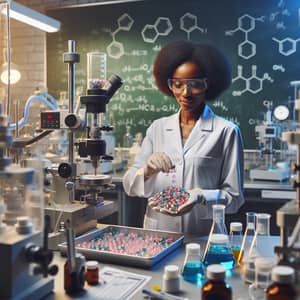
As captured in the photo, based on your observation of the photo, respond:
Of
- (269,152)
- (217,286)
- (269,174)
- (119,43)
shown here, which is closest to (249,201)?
(269,174)

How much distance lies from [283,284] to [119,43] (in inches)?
145

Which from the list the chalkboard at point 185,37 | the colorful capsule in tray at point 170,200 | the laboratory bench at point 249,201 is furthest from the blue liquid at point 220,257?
the chalkboard at point 185,37

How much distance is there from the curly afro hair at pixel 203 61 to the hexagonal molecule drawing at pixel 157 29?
6.59 feet

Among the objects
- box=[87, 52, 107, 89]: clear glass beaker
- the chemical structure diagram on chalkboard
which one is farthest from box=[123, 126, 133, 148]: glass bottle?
box=[87, 52, 107, 89]: clear glass beaker

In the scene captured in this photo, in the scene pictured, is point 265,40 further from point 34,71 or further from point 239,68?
point 34,71

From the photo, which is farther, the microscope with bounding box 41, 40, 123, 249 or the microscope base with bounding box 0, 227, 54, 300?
the microscope with bounding box 41, 40, 123, 249

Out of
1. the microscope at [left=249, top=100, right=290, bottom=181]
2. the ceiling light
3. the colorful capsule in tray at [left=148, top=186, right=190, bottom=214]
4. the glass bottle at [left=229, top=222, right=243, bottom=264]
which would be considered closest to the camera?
the glass bottle at [left=229, top=222, right=243, bottom=264]

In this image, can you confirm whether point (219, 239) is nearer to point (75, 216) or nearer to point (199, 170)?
point (75, 216)

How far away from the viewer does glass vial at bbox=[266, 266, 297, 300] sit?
38.4 inches

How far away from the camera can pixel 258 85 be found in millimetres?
3945

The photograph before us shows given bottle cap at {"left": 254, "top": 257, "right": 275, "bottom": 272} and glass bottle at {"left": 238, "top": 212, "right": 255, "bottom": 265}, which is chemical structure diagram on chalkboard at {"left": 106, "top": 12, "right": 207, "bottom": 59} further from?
bottle cap at {"left": 254, "top": 257, "right": 275, "bottom": 272}

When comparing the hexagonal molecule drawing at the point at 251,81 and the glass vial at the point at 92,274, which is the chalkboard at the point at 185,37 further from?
the glass vial at the point at 92,274

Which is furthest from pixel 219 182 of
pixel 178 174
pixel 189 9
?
pixel 189 9

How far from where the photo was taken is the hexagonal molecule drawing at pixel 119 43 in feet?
14.2
